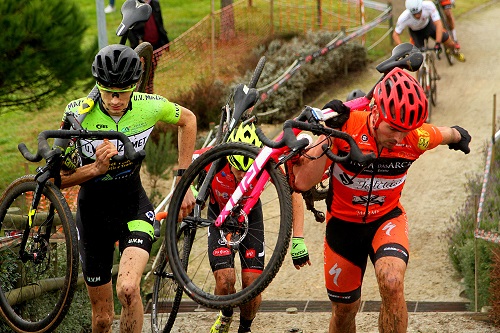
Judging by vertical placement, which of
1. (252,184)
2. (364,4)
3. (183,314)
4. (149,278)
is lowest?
(364,4)

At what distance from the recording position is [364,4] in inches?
895

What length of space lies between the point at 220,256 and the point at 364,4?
626 inches

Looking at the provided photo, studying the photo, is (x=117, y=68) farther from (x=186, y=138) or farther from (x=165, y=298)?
(x=165, y=298)

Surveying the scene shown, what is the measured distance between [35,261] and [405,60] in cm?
326

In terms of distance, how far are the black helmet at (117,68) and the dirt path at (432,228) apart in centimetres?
330

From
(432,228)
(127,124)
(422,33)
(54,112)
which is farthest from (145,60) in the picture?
(54,112)

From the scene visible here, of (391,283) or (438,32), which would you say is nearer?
(391,283)

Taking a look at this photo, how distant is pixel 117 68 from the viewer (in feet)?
22.3

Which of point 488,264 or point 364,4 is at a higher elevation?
point 488,264

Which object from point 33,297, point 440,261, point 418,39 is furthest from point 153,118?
point 418,39

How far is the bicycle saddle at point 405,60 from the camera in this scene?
7.16 metres

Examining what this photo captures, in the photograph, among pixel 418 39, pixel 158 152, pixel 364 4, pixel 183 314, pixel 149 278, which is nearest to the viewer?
pixel 183 314

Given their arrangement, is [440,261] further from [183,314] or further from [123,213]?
[123,213]

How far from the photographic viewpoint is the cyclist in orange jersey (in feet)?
21.3
